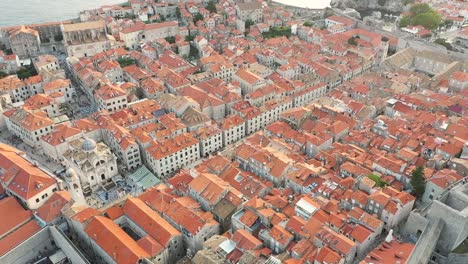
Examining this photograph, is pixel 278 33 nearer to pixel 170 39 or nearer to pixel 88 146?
pixel 170 39

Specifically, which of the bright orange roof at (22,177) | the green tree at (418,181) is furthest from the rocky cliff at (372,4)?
the bright orange roof at (22,177)

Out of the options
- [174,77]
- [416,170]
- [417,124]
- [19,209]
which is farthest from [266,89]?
[19,209]

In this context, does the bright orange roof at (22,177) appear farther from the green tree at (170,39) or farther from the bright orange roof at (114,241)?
the green tree at (170,39)

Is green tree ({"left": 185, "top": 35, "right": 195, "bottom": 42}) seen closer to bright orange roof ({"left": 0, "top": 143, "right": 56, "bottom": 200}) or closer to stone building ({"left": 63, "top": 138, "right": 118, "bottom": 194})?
stone building ({"left": 63, "top": 138, "right": 118, "bottom": 194})

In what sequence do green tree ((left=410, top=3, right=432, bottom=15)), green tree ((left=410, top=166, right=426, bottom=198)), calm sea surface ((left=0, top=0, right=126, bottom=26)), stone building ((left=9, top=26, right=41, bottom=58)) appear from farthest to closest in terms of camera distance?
calm sea surface ((left=0, top=0, right=126, bottom=26)) < green tree ((left=410, top=3, right=432, bottom=15)) < stone building ((left=9, top=26, right=41, bottom=58)) < green tree ((left=410, top=166, right=426, bottom=198))

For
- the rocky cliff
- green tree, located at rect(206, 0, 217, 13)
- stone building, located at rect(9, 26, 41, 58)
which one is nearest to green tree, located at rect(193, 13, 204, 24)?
green tree, located at rect(206, 0, 217, 13)
